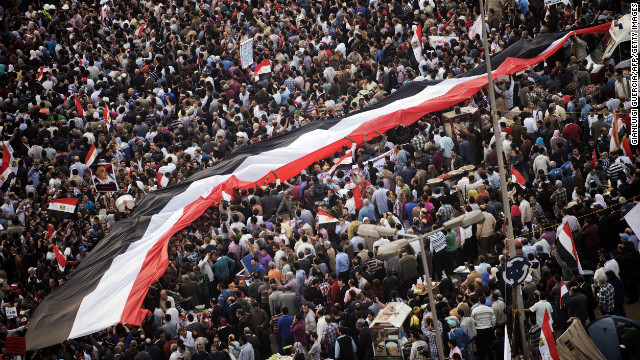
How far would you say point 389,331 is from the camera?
1555 centimetres

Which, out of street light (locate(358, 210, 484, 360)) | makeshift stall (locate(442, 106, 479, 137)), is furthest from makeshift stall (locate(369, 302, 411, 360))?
makeshift stall (locate(442, 106, 479, 137))

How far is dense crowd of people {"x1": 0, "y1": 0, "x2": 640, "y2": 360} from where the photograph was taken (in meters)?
16.5

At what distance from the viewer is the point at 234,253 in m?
19.7

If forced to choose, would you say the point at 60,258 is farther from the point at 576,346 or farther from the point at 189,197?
the point at 576,346

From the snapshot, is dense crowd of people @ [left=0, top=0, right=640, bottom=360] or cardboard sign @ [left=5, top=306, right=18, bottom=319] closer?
dense crowd of people @ [left=0, top=0, right=640, bottom=360]

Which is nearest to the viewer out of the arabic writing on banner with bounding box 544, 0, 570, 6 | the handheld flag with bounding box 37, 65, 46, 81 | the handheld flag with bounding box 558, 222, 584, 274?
the handheld flag with bounding box 558, 222, 584, 274

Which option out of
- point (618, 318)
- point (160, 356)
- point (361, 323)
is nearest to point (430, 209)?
point (361, 323)

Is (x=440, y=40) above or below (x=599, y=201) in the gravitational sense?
above

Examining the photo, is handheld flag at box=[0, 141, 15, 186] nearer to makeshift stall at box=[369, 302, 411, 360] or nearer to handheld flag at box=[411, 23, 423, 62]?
handheld flag at box=[411, 23, 423, 62]

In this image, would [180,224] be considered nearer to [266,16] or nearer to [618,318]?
[618,318]

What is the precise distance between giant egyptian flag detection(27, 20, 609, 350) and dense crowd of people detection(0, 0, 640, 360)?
17.4 inches

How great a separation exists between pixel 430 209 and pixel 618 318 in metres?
5.34

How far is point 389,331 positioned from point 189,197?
26.4 feet

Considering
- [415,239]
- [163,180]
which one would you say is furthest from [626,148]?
[163,180]
